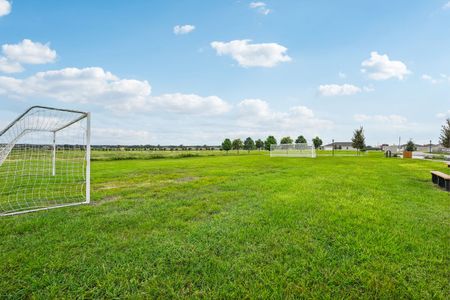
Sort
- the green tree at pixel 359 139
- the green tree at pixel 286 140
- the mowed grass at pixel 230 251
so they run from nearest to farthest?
the mowed grass at pixel 230 251, the green tree at pixel 359 139, the green tree at pixel 286 140

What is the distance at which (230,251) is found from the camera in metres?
3.14

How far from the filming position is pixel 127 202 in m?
5.90

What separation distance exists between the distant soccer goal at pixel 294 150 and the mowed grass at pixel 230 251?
29.1m

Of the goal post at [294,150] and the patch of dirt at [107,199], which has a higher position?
the goal post at [294,150]

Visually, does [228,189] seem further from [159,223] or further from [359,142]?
[359,142]

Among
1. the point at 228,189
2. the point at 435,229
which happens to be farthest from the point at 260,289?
the point at 228,189

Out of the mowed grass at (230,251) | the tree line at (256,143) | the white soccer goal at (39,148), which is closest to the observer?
the mowed grass at (230,251)

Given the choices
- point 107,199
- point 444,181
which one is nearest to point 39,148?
point 107,199

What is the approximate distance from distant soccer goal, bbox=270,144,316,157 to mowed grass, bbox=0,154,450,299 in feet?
95.5

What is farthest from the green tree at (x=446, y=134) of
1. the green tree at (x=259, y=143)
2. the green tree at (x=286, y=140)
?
the green tree at (x=259, y=143)

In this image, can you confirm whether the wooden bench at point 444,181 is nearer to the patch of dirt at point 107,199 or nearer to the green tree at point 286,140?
the patch of dirt at point 107,199

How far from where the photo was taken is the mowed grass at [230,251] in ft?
7.88

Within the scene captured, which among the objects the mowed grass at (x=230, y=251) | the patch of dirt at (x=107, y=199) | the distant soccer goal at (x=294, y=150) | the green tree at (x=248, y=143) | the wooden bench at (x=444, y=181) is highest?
the green tree at (x=248, y=143)

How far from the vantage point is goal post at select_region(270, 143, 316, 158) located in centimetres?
3375
